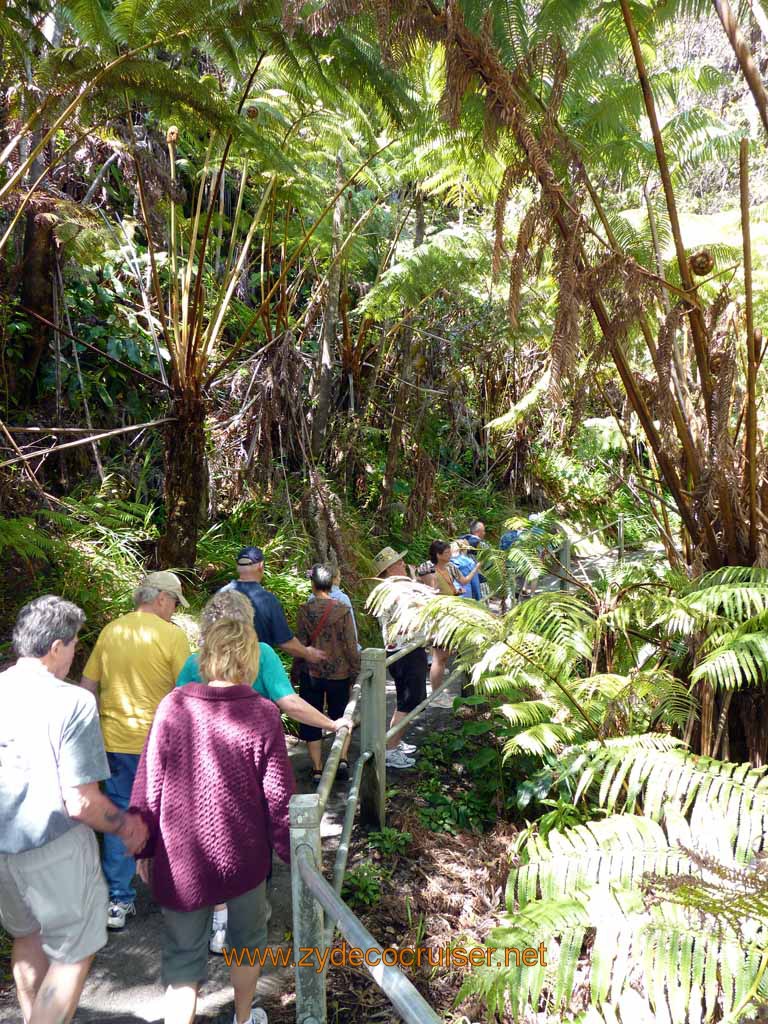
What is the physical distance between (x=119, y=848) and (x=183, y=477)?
393 cm

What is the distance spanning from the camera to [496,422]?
1086cm

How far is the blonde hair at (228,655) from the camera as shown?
271 centimetres

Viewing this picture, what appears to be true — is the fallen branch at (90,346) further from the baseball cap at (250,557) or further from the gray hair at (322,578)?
the gray hair at (322,578)

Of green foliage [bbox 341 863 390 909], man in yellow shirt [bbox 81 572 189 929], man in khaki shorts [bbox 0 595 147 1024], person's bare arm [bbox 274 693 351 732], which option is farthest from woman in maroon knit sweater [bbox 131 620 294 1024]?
green foliage [bbox 341 863 390 909]

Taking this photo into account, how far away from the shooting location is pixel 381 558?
20.0 feet

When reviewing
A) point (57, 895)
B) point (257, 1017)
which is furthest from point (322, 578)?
point (57, 895)

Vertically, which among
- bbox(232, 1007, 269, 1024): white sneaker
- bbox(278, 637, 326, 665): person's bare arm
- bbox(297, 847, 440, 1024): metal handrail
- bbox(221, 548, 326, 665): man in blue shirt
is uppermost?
Answer: bbox(221, 548, 326, 665): man in blue shirt

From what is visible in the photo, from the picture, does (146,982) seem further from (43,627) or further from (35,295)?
(35,295)

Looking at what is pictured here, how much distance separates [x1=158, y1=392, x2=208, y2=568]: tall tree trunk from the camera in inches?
275

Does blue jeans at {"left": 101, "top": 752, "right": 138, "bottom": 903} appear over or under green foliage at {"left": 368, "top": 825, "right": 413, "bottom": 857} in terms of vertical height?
over

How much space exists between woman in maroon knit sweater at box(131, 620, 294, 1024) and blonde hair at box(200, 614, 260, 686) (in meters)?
0.06

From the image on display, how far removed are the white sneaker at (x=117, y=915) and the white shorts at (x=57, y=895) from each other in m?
1.06

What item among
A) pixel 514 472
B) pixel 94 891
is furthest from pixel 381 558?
pixel 514 472

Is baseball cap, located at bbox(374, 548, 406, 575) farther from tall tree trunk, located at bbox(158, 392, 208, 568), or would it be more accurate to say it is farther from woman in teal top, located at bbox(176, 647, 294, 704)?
woman in teal top, located at bbox(176, 647, 294, 704)
